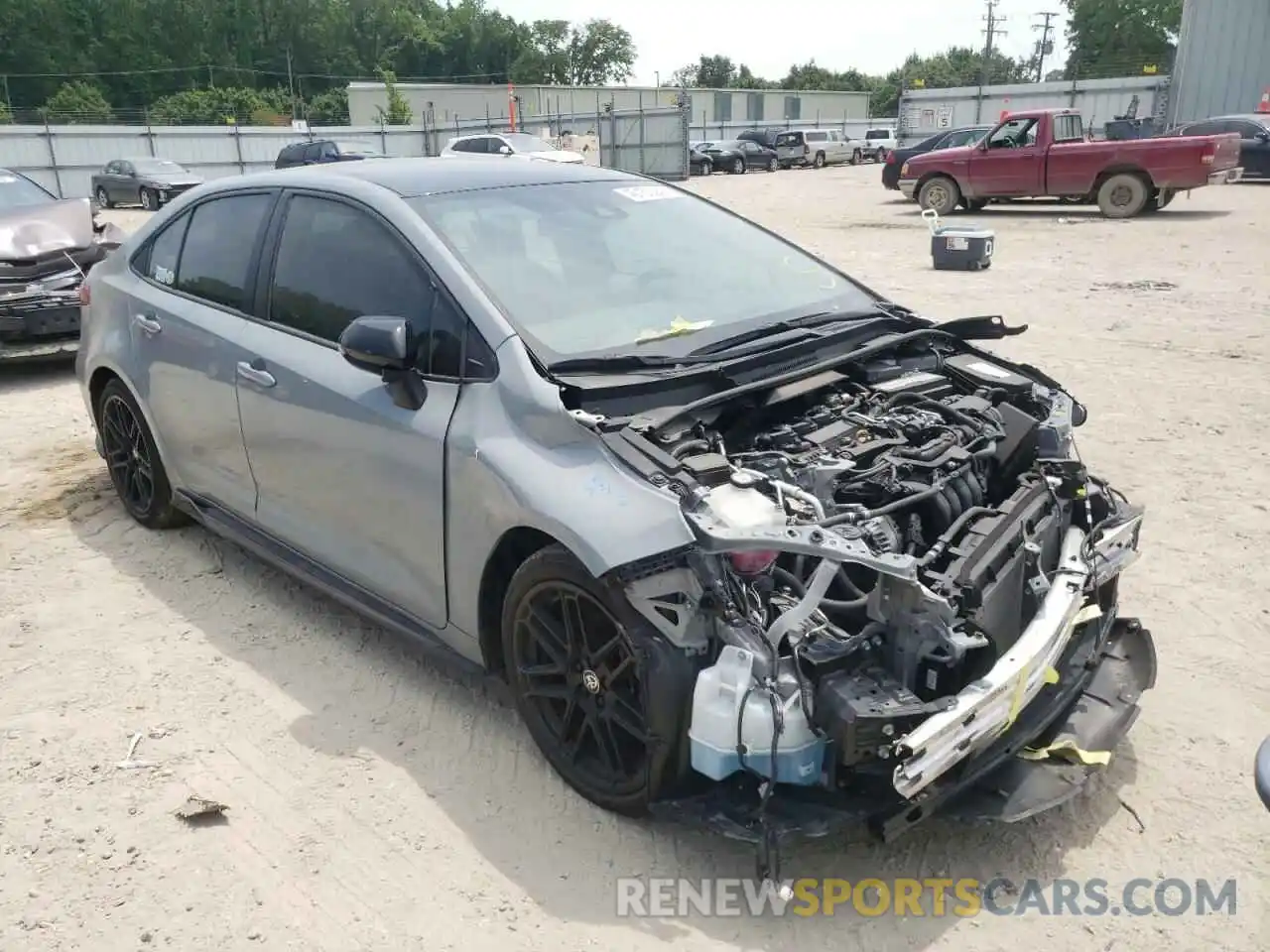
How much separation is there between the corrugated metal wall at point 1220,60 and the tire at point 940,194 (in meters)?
17.5

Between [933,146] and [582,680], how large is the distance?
23483 millimetres

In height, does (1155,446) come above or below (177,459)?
below

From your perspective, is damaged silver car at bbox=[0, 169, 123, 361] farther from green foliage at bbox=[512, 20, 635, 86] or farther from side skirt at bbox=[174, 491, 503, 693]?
green foliage at bbox=[512, 20, 635, 86]

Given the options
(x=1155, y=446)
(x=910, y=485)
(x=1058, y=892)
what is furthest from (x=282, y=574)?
(x=1155, y=446)

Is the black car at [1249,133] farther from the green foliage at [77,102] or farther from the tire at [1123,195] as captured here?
the green foliage at [77,102]

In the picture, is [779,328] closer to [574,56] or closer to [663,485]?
[663,485]

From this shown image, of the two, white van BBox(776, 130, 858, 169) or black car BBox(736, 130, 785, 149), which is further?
black car BBox(736, 130, 785, 149)

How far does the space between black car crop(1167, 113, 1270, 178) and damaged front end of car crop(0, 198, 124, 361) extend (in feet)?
73.6

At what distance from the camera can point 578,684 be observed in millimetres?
3000

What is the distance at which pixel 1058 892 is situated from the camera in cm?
275

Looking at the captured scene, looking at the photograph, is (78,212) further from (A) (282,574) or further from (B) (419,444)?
(B) (419,444)

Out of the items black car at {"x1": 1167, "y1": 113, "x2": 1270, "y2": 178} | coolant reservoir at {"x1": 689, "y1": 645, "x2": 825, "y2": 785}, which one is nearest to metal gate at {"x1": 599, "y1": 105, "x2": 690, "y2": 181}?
black car at {"x1": 1167, "y1": 113, "x2": 1270, "y2": 178}

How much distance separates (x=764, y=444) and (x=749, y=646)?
816mm

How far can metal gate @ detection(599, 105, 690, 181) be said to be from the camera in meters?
31.4
